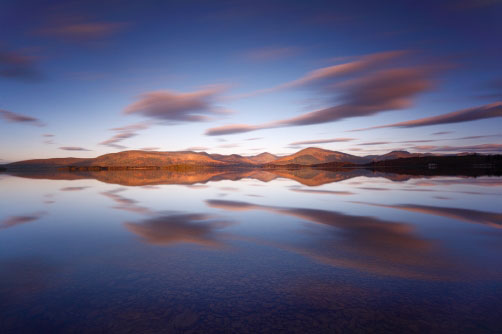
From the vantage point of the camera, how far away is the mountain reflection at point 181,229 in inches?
462

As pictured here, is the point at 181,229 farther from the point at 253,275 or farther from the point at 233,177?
the point at 233,177

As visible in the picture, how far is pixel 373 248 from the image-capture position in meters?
10.4

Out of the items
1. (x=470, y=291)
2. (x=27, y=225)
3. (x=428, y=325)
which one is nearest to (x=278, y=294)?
(x=428, y=325)

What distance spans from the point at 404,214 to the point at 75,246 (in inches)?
695

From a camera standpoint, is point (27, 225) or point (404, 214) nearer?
point (27, 225)

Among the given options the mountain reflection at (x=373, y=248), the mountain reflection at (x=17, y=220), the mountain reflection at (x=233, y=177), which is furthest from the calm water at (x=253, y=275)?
the mountain reflection at (x=233, y=177)

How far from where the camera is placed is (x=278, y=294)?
6.75m

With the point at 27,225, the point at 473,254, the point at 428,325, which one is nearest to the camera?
the point at 428,325

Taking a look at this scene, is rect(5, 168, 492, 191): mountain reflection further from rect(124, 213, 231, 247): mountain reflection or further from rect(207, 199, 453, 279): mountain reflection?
rect(124, 213, 231, 247): mountain reflection

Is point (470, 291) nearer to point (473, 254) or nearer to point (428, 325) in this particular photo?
point (428, 325)

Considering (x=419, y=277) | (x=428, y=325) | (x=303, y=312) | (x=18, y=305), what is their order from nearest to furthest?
(x=428, y=325), (x=303, y=312), (x=18, y=305), (x=419, y=277)

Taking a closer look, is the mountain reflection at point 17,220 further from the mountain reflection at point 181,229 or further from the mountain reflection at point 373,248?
the mountain reflection at point 373,248

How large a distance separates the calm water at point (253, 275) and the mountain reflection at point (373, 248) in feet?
0.18

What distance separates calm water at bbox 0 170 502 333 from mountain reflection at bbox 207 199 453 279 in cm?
6
